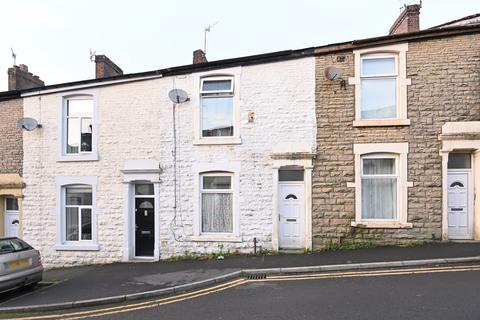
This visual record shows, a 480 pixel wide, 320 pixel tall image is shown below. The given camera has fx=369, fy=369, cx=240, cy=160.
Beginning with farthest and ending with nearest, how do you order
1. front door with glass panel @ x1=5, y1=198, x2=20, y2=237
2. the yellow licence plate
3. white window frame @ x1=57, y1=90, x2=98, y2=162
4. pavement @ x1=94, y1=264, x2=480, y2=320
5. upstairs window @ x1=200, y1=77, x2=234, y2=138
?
1. front door with glass panel @ x1=5, y1=198, x2=20, y2=237
2. white window frame @ x1=57, y1=90, x2=98, y2=162
3. upstairs window @ x1=200, y1=77, x2=234, y2=138
4. the yellow licence plate
5. pavement @ x1=94, y1=264, x2=480, y2=320

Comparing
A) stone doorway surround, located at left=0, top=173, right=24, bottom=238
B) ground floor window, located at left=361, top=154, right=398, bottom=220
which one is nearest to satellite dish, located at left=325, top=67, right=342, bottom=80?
ground floor window, located at left=361, top=154, right=398, bottom=220

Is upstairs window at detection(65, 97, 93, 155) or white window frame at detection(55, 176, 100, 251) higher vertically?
upstairs window at detection(65, 97, 93, 155)

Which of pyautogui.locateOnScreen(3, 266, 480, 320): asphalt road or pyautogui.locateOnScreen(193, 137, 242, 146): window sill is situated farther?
pyautogui.locateOnScreen(193, 137, 242, 146): window sill

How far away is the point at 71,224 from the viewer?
1281 cm

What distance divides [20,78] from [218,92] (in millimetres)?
9326

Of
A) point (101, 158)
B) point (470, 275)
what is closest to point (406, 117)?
point (470, 275)

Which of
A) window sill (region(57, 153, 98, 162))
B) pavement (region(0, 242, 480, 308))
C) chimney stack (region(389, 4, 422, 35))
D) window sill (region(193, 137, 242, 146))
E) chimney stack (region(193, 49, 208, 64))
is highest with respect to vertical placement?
chimney stack (region(389, 4, 422, 35))

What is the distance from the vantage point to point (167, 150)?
1191 centimetres

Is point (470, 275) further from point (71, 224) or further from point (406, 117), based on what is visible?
point (71, 224)

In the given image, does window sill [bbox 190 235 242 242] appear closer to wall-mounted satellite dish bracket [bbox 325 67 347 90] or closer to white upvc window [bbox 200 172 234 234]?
white upvc window [bbox 200 172 234 234]

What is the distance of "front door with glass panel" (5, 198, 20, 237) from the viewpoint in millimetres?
13508

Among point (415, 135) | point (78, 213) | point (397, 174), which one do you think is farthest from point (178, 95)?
point (415, 135)

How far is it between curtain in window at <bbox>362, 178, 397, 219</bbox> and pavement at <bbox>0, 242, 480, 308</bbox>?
3.49 feet

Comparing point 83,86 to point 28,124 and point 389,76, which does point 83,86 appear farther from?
point 389,76
